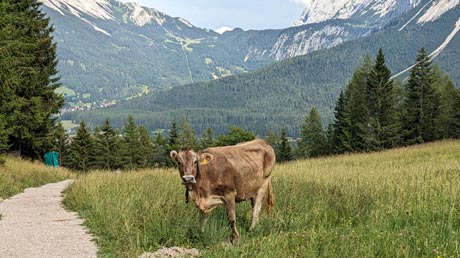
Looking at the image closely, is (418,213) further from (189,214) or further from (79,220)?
(79,220)

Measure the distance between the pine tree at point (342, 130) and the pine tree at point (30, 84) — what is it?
3704cm

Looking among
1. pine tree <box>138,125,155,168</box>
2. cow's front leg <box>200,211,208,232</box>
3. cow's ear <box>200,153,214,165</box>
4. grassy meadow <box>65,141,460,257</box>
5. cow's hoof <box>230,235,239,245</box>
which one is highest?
cow's ear <box>200,153,214,165</box>

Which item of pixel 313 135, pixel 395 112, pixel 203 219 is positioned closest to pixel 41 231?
pixel 203 219

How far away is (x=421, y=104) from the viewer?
2079 inches

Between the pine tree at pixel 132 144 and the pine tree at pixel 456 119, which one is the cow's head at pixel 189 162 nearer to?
the pine tree at pixel 456 119

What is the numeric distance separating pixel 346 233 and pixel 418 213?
1.73 meters

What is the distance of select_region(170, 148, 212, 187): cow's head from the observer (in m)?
7.80

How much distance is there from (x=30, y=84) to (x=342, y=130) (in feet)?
136

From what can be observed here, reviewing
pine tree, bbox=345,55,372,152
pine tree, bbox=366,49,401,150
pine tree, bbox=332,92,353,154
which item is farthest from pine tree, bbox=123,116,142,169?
pine tree, bbox=366,49,401,150

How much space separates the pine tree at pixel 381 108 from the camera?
50.8m

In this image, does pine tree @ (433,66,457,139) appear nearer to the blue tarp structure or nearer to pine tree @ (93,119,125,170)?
the blue tarp structure

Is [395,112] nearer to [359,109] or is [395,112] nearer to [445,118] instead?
[359,109]

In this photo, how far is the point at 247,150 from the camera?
9734mm

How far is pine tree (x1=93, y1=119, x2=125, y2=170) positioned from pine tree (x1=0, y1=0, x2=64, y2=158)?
2975cm
